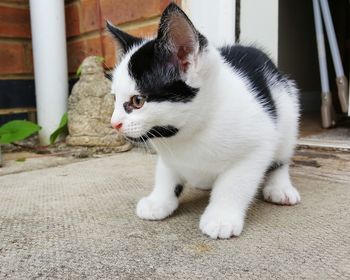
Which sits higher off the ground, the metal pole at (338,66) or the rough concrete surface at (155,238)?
the metal pole at (338,66)

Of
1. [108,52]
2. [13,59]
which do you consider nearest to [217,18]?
[108,52]

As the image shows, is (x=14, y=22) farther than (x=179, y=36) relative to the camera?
Yes

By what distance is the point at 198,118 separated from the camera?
0.94 m

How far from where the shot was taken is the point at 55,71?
2311 millimetres

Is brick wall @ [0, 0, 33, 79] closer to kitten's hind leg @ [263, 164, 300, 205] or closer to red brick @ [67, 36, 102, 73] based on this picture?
red brick @ [67, 36, 102, 73]

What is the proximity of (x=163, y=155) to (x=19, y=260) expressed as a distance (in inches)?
16.2

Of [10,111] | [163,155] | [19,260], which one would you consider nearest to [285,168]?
[163,155]

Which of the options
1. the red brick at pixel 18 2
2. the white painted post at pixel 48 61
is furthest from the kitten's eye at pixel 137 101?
the red brick at pixel 18 2

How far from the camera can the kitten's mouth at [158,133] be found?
35.9 inches

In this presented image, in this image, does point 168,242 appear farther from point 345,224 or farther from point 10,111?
point 10,111

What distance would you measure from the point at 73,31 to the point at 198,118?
1.87m

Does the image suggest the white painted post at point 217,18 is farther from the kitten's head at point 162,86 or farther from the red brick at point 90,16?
the kitten's head at point 162,86

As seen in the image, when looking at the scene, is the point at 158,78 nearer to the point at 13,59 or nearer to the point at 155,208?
the point at 155,208

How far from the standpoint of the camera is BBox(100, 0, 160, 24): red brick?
1974mm
